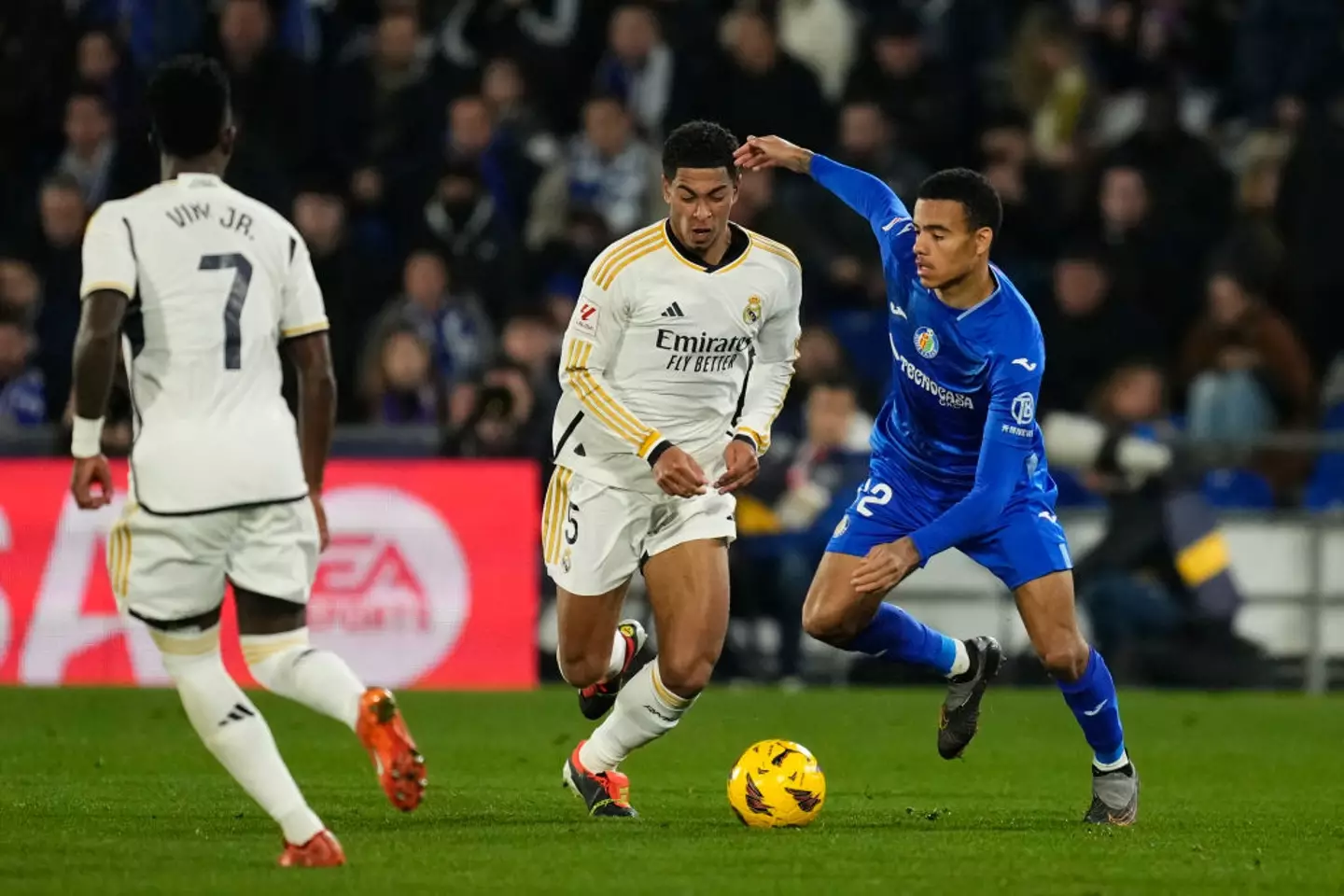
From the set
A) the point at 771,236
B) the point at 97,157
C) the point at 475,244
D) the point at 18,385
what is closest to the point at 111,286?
the point at 18,385

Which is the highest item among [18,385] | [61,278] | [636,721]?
[61,278]

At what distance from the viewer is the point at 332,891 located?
6148mm

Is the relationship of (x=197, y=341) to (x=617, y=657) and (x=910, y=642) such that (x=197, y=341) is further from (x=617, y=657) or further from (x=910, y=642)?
(x=910, y=642)

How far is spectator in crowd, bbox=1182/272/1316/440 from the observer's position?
1538 cm

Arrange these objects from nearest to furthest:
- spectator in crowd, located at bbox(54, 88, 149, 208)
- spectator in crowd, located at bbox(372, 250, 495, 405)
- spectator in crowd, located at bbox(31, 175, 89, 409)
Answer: spectator in crowd, located at bbox(372, 250, 495, 405), spectator in crowd, located at bbox(31, 175, 89, 409), spectator in crowd, located at bbox(54, 88, 149, 208)

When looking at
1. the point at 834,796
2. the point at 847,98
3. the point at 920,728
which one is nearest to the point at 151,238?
the point at 834,796

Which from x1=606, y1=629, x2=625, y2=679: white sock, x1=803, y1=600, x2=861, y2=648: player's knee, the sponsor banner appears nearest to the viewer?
x1=803, y1=600, x2=861, y2=648: player's knee

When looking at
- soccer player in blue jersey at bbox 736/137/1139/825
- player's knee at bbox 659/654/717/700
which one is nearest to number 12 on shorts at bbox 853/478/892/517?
soccer player in blue jersey at bbox 736/137/1139/825

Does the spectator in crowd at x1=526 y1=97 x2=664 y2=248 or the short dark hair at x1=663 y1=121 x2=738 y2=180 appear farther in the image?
the spectator in crowd at x1=526 y1=97 x2=664 y2=248

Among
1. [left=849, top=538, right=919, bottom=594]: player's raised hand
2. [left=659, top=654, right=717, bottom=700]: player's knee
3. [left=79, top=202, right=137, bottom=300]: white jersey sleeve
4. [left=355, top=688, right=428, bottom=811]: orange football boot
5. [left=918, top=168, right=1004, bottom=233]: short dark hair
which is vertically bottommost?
[left=659, top=654, right=717, bottom=700]: player's knee

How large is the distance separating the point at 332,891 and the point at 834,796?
3463 mm

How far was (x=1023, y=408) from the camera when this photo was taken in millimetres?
8203

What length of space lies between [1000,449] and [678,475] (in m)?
1.15

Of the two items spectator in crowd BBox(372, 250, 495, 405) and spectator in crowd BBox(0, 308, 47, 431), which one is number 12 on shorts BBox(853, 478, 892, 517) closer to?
spectator in crowd BBox(372, 250, 495, 405)
